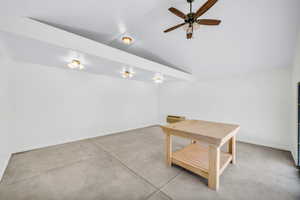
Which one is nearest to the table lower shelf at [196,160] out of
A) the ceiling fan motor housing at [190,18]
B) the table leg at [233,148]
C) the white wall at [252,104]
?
the table leg at [233,148]

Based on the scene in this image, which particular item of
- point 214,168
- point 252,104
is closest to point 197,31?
point 214,168

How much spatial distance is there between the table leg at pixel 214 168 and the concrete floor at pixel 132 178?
0.31 feet

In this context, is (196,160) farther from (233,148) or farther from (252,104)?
(252,104)

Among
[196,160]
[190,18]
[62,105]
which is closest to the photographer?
[190,18]

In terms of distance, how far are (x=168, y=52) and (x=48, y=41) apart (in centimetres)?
282

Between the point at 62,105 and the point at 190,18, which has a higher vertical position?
the point at 190,18

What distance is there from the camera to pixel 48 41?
5.97ft

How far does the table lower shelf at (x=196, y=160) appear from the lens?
1.89 metres

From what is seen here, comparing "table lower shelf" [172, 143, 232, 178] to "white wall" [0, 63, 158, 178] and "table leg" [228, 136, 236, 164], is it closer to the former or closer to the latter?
"table leg" [228, 136, 236, 164]

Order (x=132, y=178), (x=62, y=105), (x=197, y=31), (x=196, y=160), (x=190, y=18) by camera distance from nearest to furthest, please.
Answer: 1. (x=190, y=18)
2. (x=132, y=178)
3. (x=196, y=160)
4. (x=197, y=31)
5. (x=62, y=105)

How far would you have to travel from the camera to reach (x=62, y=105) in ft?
11.8

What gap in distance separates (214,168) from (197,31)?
261 centimetres

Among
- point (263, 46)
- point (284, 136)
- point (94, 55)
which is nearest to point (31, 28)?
point (94, 55)

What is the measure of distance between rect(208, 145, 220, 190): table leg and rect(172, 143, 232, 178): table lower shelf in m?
0.10
